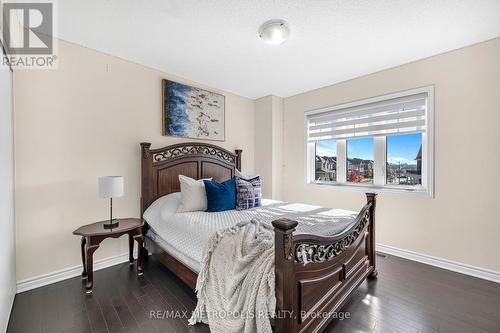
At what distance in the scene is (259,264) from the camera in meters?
1.35

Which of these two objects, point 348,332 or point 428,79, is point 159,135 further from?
point 428,79

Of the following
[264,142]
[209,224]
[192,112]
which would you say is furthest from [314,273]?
[264,142]

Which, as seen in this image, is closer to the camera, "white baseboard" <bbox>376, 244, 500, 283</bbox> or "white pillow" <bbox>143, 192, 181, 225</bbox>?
"white baseboard" <bbox>376, 244, 500, 283</bbox>

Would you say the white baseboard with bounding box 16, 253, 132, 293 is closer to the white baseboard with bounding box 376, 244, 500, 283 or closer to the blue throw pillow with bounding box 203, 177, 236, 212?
the blue throw pillow with bounding box 203, 177, 236, 212

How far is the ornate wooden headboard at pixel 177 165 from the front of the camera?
9.20 feet

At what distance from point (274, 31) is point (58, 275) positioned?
3.22 m

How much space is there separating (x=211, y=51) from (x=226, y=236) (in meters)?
2.08

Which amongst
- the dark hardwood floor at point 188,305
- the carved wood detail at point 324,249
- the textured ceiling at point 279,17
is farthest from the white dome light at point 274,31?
the dark hardwood floor at point 188,305

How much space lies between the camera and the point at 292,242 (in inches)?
49.2

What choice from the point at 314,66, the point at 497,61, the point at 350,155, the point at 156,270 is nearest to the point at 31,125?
the point at 156,270

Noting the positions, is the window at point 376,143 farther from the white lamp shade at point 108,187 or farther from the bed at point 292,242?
the white lamp shade at point 108,187

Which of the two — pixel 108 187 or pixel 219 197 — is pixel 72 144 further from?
pixel 219 197

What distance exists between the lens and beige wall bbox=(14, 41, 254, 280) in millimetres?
2127

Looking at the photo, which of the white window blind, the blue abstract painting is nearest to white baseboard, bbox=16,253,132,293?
the blue abstract painting
